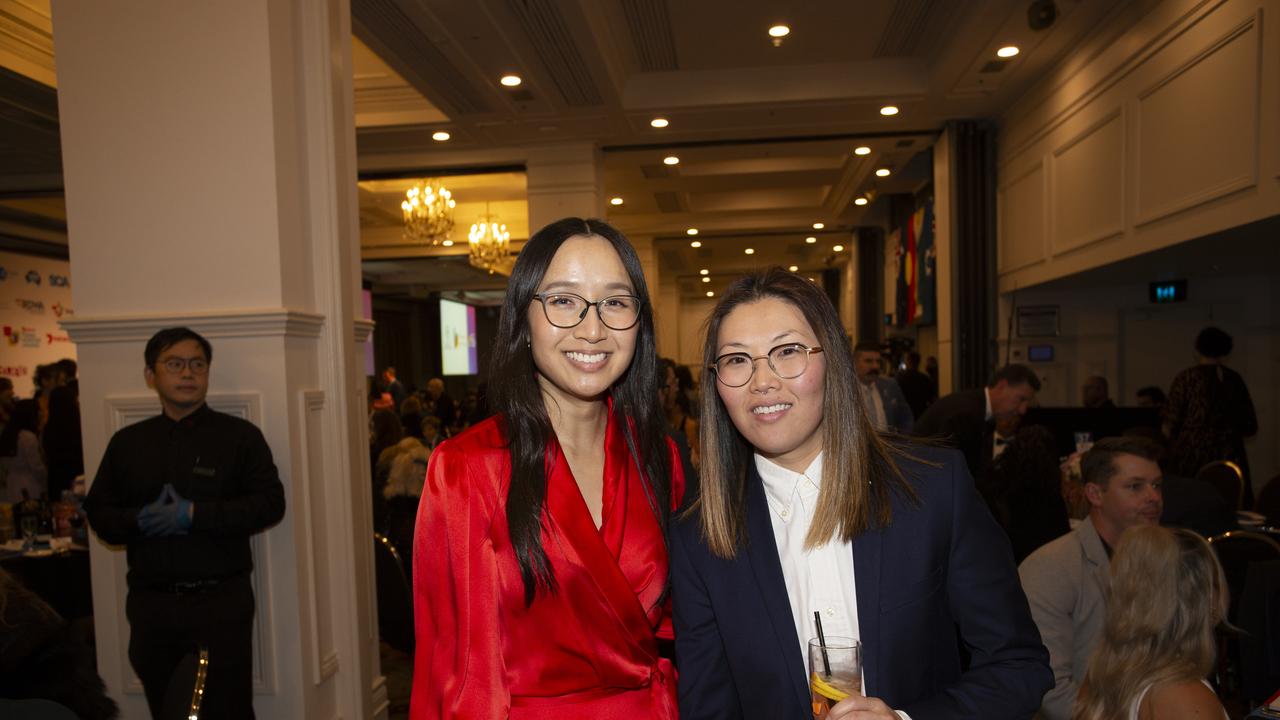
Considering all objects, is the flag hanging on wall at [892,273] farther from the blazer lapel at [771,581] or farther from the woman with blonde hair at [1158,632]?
the blazer lapel at [771,581]

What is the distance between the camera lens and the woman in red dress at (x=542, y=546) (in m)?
1.37

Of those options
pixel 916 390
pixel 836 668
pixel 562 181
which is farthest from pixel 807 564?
pixel 562 181

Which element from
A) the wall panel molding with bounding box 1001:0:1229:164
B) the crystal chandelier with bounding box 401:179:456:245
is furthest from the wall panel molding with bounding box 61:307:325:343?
the crystal chandelier with bounding box 401:179:456:245

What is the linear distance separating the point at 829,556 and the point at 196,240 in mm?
2522

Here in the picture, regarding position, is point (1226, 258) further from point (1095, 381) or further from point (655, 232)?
point (655, 232)

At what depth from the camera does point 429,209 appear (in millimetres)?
9086

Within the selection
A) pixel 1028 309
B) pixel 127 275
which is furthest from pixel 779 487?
pixel 1028 309

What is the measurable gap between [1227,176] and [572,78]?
450 cm

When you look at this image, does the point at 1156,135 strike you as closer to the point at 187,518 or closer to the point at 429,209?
the point at 187,518

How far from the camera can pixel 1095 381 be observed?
6773mm

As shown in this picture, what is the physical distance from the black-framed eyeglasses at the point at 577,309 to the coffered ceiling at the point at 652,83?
13.3 ft

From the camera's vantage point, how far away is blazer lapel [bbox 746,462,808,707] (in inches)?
49.8

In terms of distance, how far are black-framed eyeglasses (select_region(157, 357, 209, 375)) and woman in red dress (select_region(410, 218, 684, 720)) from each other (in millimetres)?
1558

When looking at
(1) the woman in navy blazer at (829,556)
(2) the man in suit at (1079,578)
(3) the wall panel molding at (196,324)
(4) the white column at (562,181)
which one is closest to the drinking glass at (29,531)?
(3) the wall panel molding at (196,324)
